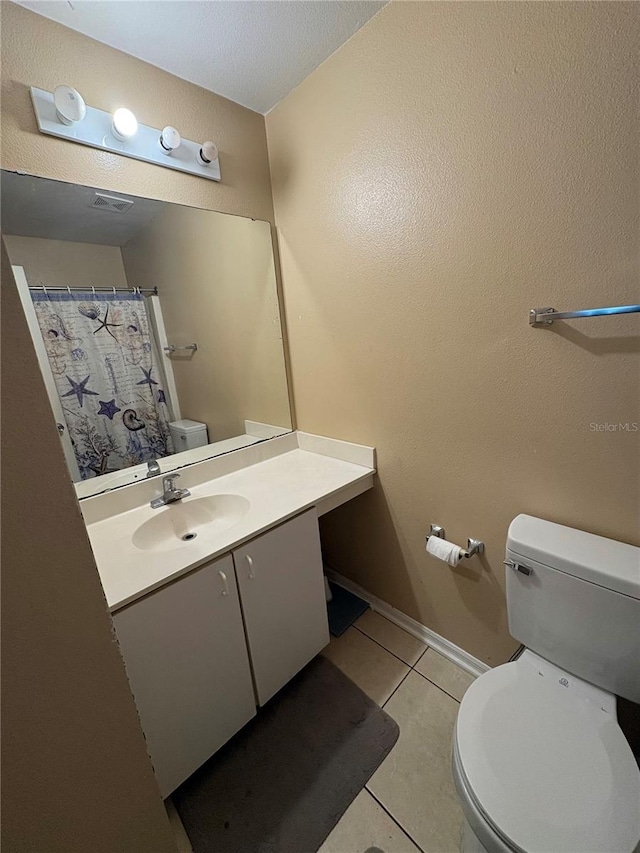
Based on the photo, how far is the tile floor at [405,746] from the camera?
3.20ft

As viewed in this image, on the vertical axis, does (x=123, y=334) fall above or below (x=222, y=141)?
below

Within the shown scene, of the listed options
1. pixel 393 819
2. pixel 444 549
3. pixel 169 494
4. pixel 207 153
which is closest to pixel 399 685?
pixel 393 819

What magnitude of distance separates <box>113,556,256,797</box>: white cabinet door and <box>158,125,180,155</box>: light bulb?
1.45 m

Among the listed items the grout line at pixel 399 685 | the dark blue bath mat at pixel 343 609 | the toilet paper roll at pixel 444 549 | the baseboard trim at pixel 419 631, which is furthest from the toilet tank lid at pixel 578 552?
the dark blue bath mat at pixel 343 609

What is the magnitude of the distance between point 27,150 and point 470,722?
2026 mm

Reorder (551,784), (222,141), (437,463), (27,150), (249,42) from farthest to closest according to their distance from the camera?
(222,141), (437,463), (249,42), (27,150), (551,784)

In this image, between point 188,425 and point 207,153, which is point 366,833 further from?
point 207,153

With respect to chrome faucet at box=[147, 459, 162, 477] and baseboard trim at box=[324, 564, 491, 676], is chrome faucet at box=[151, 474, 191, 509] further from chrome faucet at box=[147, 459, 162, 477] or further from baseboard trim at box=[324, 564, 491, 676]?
baseboard trim at box=[324, 564, 491, 676]

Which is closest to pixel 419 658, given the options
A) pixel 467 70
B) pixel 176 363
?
pixel 176 363

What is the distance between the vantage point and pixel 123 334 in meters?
1.32

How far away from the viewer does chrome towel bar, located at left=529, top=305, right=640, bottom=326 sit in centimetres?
79

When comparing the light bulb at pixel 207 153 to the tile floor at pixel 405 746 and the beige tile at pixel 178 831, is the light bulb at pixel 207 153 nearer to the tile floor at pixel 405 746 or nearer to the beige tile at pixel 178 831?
the tile floor at pixel 405 746

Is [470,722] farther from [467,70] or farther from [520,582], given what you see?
[467,70]

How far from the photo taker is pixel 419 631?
157 centimetres
